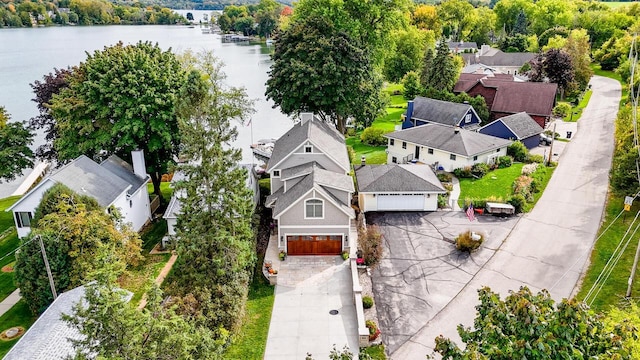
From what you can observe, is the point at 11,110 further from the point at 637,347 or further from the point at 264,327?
→ the point at 637,347

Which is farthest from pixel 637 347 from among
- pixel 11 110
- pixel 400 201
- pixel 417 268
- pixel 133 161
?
pixel 11 110

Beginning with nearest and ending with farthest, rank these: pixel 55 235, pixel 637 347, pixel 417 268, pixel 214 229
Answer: pixel 637 347 → pixel 214 229 → pixel 55 235 → pixel 417 268

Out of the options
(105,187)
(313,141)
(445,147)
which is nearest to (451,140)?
(445,147)

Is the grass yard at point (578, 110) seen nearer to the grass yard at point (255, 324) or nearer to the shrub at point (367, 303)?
the shrub at point (367, 303)

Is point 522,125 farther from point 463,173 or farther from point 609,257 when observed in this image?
point 609,257

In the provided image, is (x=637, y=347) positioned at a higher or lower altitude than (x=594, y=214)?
higher

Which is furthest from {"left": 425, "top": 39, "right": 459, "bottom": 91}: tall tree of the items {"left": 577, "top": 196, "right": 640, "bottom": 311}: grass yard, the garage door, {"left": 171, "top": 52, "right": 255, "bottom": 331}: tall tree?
{"left": 171, "top": 52, "right": 255, "bottom": 331}: tall tree

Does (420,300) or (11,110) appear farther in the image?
(11,110)
